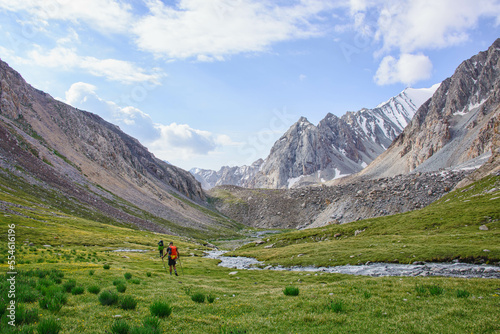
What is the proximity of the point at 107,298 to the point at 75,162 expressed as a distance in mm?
134066

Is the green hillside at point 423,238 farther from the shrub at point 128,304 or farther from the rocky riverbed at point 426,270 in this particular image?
the shrub at point 128,304

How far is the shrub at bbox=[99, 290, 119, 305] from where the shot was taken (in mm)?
13055

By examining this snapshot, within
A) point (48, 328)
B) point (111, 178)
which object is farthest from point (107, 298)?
point (111, 178)

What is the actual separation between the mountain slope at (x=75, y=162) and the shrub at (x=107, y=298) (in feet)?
308

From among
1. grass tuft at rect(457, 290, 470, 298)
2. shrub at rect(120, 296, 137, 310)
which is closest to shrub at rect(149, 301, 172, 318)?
shrub at rect(120, 296, 137, 310)

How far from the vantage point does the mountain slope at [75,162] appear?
95.2m

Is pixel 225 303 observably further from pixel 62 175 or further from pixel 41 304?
pixel 62 175

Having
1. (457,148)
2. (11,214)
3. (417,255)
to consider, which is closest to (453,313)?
(417,255)

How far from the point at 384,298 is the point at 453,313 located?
3676 mm

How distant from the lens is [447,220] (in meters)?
53.6

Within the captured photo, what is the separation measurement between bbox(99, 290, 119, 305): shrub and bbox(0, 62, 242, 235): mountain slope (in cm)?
9378

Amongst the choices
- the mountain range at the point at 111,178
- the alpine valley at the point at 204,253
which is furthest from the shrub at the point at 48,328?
the mountain range at the point at 111,178

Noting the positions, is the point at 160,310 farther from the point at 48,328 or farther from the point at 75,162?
the point at 75,162

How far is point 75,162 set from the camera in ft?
411
